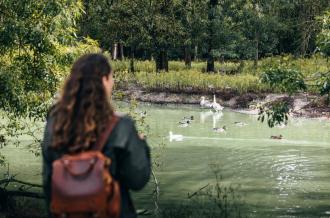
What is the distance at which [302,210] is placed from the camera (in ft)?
40.0

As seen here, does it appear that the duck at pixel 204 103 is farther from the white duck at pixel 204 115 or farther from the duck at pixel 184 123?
the duck at pixel 184 123

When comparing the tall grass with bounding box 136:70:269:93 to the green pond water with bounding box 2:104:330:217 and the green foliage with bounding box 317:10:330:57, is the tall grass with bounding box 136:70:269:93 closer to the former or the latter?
the green pond water with bounding box 2:104:330:217

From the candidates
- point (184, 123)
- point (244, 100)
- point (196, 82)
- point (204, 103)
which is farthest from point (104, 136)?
point (196, 82)

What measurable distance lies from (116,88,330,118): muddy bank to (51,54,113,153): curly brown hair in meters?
24.1

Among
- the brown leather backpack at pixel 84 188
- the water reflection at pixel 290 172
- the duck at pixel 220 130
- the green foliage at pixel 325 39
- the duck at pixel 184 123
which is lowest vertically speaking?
the water reflection at pixel 290 172

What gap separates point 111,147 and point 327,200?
1067 centimetres

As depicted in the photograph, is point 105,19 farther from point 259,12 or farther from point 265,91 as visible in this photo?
point 265,91

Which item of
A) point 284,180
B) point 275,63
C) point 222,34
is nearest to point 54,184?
point 275,63

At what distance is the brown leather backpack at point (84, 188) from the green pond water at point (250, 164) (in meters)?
8.58

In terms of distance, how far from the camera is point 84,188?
10.3ft

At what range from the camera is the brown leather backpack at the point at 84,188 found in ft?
10.3

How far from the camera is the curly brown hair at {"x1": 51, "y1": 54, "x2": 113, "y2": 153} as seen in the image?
130 inches

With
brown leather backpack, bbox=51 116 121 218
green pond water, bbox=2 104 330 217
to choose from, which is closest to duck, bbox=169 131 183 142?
green pond water, bbox=2 104 330 217

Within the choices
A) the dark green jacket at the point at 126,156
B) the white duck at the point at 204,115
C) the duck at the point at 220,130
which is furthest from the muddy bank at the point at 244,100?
the dark green jacket at the point at 126,156
